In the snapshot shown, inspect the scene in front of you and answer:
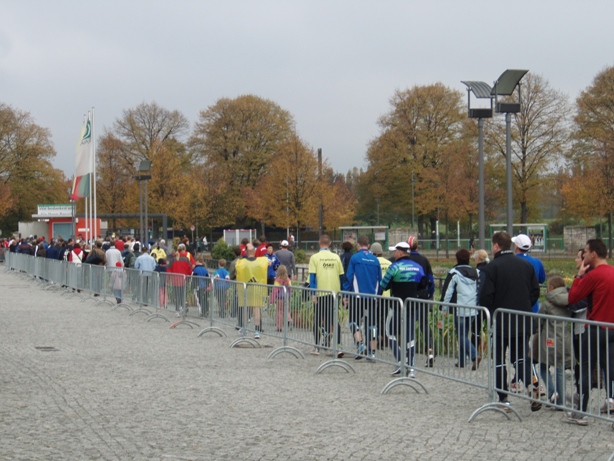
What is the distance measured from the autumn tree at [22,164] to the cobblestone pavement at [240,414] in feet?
228

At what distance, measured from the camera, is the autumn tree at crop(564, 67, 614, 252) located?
5544 centimetres

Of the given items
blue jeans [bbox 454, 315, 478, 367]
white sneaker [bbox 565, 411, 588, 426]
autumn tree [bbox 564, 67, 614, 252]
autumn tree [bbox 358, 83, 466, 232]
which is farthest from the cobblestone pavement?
autumn tree [bbox 358, 83, 466, 232]

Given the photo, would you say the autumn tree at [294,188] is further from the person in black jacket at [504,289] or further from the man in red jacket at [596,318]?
the man in red jacket at [596,318]

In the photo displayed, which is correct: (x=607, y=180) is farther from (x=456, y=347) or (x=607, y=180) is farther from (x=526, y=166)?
(x=456, y=347)

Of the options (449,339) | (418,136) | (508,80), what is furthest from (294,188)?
(449,339)

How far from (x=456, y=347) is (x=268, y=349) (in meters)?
6.17

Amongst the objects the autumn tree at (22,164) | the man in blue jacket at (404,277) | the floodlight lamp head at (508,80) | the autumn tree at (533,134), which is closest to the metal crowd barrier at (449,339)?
the man in blue jacket at (404,277)

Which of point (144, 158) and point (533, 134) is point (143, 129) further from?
point (533, 134)

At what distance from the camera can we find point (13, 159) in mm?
82438

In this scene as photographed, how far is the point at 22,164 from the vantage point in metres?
82.9

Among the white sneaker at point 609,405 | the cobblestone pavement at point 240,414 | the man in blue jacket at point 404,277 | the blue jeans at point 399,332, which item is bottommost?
the cobblestone pavement at point 240,414

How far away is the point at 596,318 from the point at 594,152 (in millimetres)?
53921

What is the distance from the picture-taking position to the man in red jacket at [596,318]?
827 cm

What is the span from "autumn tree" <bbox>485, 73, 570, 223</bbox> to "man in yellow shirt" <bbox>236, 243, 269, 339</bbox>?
47976mm
